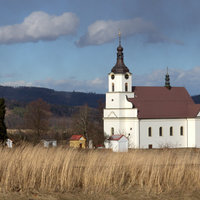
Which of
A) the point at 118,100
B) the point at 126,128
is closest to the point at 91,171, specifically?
the point at 126,128

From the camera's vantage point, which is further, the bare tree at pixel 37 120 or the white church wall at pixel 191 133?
the white church wall at pixel 191 133

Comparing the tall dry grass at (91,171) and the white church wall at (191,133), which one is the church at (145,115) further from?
the tall dry grass at (91,171)

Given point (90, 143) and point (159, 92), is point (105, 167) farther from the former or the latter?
point (159, 92)

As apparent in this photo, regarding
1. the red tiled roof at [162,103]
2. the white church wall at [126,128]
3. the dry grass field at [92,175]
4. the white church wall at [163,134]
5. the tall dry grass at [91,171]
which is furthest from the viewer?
the red tiled roof at [162,103]

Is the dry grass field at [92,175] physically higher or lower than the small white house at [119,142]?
lower

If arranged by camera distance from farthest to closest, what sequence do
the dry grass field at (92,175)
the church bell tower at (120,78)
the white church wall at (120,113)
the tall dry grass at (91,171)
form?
1. the church bell tower at (120,78)
2. the white church wall at (120,113)
3. the tall dry grass at (91,171)
4. the dry grass field at (92,175)

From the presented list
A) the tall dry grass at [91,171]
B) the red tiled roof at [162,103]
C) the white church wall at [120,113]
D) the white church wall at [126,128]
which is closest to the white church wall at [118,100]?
the white church wall at [120,113]

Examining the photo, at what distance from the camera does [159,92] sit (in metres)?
75.6

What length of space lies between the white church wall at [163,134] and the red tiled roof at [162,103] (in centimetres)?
73

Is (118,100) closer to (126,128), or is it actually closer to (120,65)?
(126,128)

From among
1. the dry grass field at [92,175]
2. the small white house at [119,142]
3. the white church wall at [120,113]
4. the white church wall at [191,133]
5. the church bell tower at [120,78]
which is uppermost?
the church bell tower at [120,78]

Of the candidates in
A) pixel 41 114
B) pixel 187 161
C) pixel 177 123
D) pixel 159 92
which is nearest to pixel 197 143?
pixel 177 123

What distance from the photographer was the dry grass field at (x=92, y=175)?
13.5 m

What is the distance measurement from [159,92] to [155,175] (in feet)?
202
